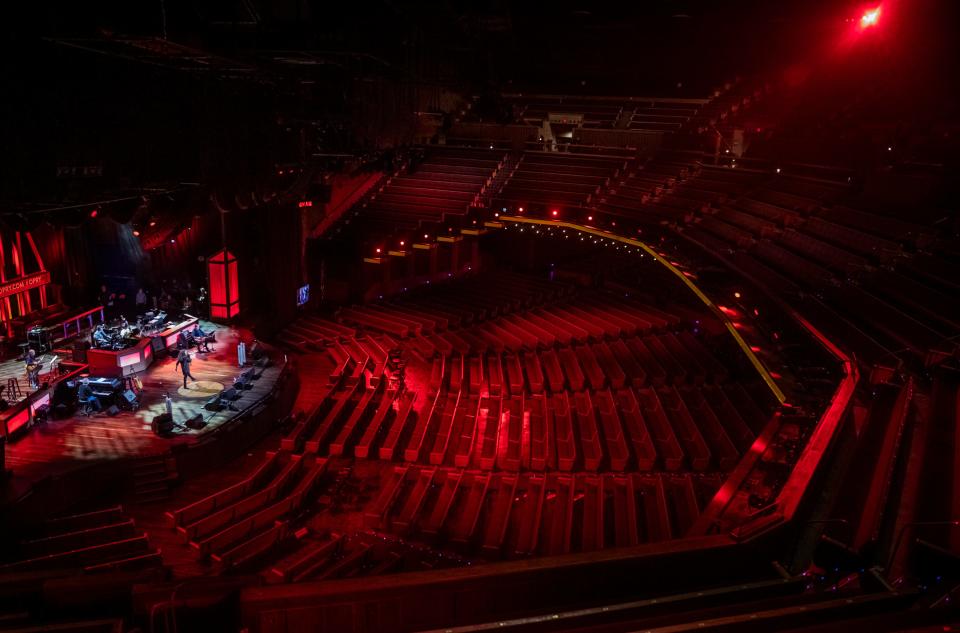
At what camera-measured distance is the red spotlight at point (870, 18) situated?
44.5ft

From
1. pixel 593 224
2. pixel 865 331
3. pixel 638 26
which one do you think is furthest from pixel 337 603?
pixel 638 26

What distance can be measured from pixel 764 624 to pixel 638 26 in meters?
18.5

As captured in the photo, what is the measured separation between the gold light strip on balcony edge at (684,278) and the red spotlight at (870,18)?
26.5 feet

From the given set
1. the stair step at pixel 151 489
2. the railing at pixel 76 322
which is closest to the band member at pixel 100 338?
the railing at pixel 76 322


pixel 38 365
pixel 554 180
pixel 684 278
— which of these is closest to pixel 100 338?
pixel 38 365

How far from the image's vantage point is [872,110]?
12914 millimetres

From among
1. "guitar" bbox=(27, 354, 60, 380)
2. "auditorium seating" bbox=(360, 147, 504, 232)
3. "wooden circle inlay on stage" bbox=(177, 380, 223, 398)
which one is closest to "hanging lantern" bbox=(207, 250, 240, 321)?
"wooden circle inlay on stage" bbox=(177, 380, 223, 398)

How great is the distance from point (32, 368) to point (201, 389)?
8.30 feet

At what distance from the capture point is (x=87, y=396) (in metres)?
9.07

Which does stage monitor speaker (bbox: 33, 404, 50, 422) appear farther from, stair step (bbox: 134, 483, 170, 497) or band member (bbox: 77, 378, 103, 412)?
stair step (bbox: 134, 483, 170, 497)

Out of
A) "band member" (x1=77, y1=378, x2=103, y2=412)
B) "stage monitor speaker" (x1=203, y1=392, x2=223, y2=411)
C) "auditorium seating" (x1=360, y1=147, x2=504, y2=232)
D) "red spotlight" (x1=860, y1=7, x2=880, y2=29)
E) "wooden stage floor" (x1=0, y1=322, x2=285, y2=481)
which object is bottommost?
"wooden stage floor" (x1=0, y1=322, x2=285, y2=481)

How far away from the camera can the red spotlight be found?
13.6 m

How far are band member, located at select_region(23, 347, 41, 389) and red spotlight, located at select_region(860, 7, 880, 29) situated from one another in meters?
18.0

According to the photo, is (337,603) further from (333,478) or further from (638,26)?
(638,26)
